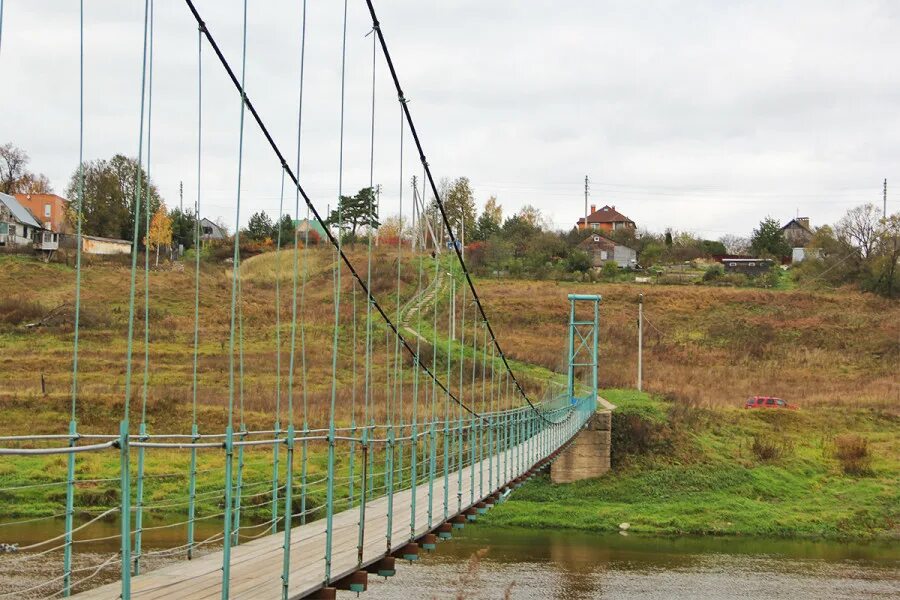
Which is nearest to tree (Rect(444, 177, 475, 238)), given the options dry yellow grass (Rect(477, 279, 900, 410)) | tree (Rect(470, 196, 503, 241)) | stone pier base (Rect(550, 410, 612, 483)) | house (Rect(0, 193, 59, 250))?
tree (Rect(470, 196, 503, 241))

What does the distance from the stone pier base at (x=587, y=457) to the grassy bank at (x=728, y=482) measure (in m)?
0.32

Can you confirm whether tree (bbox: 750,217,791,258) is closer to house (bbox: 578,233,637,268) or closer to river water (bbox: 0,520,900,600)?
house (bbox: 578,233,637,268)

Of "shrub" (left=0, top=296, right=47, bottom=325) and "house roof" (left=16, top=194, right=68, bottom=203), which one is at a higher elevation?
"house roof" (left=16, top=194, right=68, bottom=203)

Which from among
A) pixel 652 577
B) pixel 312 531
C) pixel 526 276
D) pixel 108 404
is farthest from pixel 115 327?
pixel 526 276

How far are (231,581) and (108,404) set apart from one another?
59.2 feet

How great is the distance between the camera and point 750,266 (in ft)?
200

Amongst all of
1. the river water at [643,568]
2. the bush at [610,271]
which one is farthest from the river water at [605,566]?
the bush at [610,271]

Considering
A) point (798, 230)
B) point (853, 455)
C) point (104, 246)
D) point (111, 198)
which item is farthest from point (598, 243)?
point (111, 198)

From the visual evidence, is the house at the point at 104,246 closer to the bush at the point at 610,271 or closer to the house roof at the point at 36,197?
the house roof at the point at 36,197

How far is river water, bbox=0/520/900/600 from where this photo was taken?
1438 centimetres

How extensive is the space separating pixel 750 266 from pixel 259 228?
27.6 m

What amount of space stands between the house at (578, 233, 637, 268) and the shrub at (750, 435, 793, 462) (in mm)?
38377

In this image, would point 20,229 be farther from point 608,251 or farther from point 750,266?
point 750,266

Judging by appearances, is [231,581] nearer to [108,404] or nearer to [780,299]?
[108,404]
